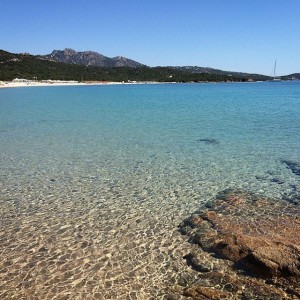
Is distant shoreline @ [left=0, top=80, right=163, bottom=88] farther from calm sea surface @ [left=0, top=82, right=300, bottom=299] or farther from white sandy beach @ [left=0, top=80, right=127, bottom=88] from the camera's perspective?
calm sea surface @ [left=0, top=82, right=300, bottom=299]

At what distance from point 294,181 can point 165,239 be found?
232 inches

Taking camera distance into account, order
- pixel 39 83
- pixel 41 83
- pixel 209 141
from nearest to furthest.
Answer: pixel 209 141 < pixel 39 83 < pixel 41 83

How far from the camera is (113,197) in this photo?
1010 cm

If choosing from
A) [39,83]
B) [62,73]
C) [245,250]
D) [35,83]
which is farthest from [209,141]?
[62,73]

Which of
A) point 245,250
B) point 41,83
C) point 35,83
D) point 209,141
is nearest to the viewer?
point 245,250

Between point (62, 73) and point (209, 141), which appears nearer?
point (209, 141)

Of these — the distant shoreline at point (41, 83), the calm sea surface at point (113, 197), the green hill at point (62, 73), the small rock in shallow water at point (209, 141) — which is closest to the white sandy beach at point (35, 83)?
the distant shoreline at point (41, 83)

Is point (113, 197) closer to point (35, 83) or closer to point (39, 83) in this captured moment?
point (35, 83)

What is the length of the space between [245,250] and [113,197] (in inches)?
180

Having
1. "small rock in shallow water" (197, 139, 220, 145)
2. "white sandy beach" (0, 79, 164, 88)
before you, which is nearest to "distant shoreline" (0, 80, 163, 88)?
"white sandy beach" (0, 79, 164, 88)

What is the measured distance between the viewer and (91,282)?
5.93m

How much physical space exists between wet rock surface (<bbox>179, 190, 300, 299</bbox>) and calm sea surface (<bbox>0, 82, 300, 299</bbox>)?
388mm

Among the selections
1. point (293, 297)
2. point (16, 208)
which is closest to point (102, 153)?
point (16, 208)

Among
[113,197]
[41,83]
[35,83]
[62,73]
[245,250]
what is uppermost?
[245,250]
